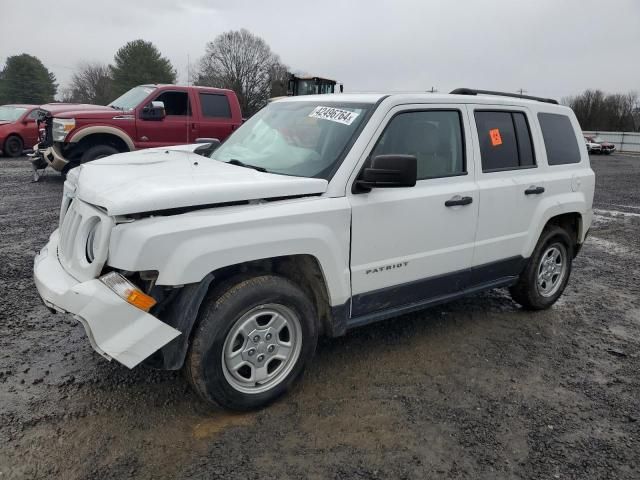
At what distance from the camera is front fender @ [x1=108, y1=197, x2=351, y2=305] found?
247cm

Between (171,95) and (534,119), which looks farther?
(171,95)

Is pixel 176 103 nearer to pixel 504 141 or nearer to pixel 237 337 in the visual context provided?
pixel 504 141

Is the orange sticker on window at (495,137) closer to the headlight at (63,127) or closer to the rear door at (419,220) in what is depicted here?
the rear door at (419,220)

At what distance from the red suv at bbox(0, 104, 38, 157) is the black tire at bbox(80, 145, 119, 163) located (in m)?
7.33

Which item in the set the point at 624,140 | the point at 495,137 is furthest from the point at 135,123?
the point at 624,140

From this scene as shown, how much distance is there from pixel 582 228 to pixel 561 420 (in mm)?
2429

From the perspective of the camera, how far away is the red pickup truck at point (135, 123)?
954 centimetres

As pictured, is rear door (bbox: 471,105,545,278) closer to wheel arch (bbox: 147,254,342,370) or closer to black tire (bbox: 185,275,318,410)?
wheel arch (bbox: 147,254,342,370)

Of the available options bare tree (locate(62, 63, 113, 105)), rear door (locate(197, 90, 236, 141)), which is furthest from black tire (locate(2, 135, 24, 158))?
bare tree (locate(62, 63, 113, 105))

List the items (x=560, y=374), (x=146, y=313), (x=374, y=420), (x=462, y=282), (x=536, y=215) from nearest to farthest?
(x=146, y=313), (x=374, y=420), (x=560, y=374), (x=462, y=282), (x=536, y=215)

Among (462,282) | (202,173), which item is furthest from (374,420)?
(202,173)

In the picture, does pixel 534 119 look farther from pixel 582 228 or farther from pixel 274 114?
pixel 274 114

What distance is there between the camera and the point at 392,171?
9.66ft

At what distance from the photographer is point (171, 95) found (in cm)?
1052
